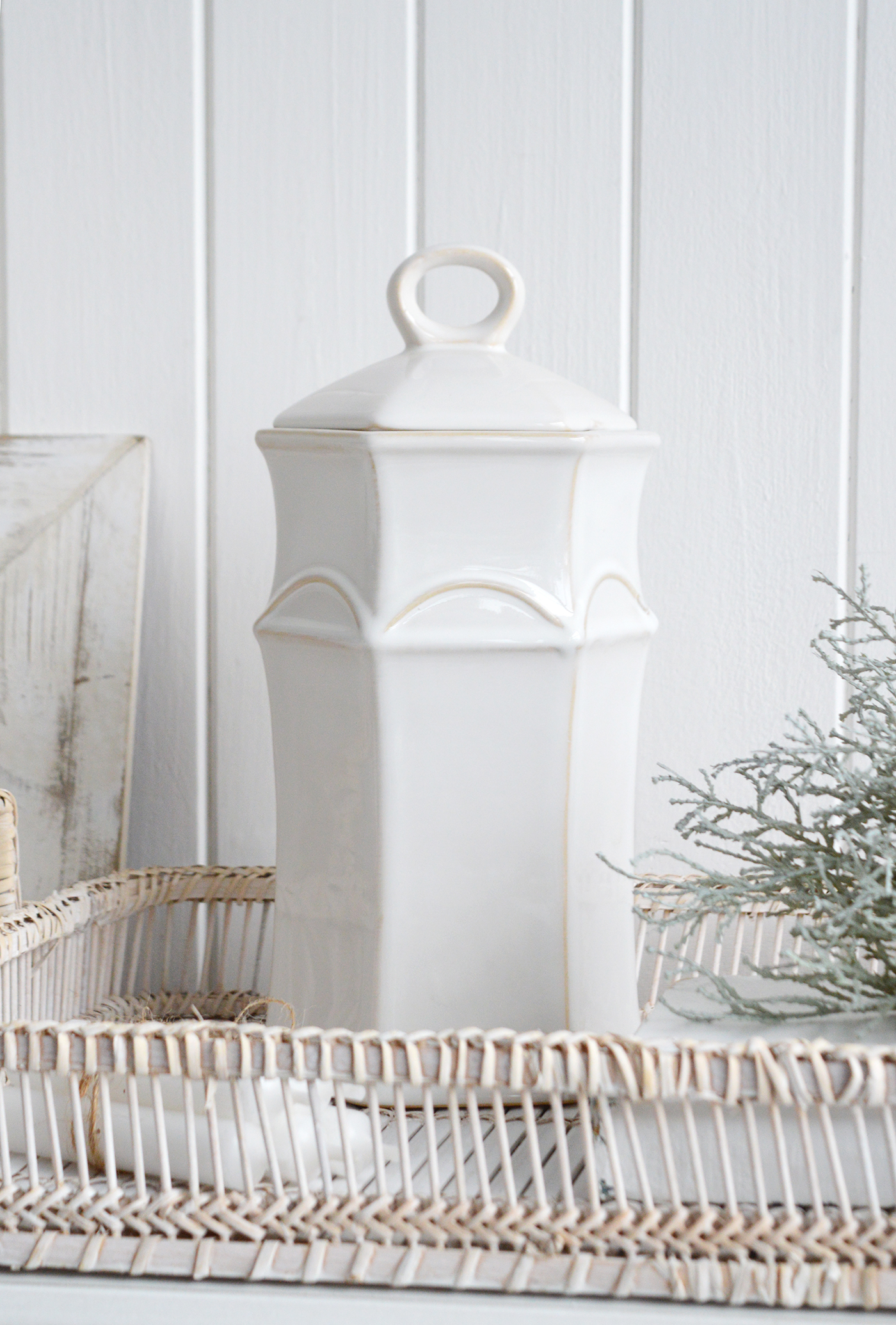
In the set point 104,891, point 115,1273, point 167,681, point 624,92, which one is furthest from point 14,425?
point 115,1273

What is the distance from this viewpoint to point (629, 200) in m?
0.71

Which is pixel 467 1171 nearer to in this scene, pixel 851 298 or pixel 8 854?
pixel 8 854

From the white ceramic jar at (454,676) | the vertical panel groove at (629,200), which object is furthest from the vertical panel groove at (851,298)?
the white ceramic jar at (454,676)

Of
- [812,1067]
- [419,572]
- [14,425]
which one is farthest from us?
[14,425]

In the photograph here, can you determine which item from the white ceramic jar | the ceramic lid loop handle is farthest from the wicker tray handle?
the ceramic lid loop handle

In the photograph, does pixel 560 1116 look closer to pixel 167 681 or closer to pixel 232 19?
pixel 167 681

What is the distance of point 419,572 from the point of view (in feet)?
1.60

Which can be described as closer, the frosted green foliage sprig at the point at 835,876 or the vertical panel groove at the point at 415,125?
the frosted green foliage sprig at the point at 835,876

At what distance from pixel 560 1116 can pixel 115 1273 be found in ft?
0.49

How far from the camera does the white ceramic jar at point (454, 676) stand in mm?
486

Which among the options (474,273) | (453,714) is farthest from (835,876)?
(474,273)

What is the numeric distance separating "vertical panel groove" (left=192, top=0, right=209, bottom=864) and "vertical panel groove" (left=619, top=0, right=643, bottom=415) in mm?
237

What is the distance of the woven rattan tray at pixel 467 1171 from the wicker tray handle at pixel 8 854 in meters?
0.14

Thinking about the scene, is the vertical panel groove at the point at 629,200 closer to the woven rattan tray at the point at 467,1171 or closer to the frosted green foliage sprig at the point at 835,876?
the frosted green foliage sprig at the point at 835,876
